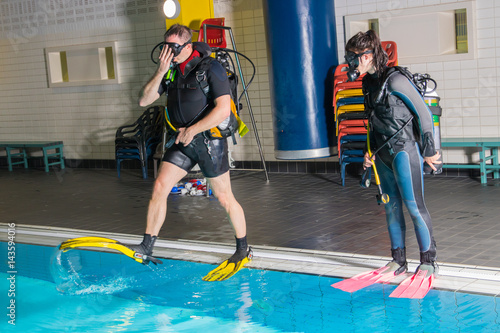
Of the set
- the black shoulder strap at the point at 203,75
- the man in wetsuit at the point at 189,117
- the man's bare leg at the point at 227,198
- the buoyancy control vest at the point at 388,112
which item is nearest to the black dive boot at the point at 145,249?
the man in wetsuit at the point at 189,117

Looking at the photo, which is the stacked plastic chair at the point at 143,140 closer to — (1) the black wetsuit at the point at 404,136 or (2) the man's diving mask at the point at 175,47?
(2) the man's diving mask at the point at 175,47

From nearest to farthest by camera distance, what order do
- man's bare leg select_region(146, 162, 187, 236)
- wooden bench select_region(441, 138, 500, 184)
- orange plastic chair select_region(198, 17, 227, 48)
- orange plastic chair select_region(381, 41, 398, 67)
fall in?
man's bare leg select_region(146, 162, 187, 236), wooden bench select_region(441, 138, 500, 184), orange plastic chair select_region(381, 41, 398, 67), orange plastic chair select_region(198, 17, 227, 48)

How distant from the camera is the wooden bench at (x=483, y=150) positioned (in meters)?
6.90

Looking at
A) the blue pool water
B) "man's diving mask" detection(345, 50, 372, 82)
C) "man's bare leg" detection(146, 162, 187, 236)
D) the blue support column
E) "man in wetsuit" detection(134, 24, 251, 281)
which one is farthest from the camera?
the blue support column

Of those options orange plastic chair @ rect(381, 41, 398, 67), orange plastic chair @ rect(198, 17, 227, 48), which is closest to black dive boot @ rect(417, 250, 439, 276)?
orange plastic chair @ rect(381, 41, 398, 67)

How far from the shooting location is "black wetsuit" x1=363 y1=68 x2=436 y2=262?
3.55 metres

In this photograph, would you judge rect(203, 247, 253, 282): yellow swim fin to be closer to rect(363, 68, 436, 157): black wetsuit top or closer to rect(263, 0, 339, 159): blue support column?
rect(363, 68, 436, 157): black wetsuit top

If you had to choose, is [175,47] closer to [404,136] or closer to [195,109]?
[195,109]

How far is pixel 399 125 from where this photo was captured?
360 cm

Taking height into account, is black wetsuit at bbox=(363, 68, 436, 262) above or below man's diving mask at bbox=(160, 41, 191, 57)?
below

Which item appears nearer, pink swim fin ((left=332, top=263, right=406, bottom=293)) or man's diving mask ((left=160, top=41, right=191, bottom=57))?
pink swim fin ((left=332, top=263, right=406, bottom=293))

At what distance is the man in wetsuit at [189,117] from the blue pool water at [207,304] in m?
0.28

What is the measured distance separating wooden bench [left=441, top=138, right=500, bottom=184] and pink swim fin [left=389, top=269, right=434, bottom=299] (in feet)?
12.0

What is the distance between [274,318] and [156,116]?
20.3 feet
